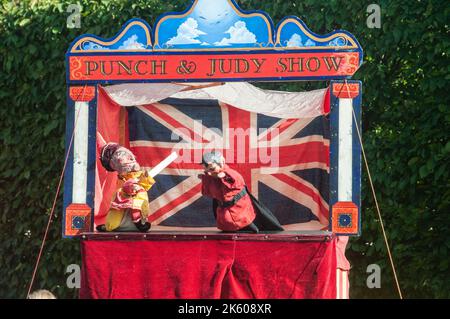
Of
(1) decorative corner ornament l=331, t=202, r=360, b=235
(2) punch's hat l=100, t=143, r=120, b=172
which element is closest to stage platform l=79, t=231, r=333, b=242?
(1) decorative corner ornament l=331, t=202, r=360, b=235

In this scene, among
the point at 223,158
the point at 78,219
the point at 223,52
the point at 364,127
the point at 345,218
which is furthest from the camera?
the point at 364,127

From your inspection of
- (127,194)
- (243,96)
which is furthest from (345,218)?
(127,194)

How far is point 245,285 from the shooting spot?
7090 millimetres

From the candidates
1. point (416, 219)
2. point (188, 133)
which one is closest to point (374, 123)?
point (416, 219)

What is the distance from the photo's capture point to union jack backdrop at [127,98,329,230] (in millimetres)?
8453

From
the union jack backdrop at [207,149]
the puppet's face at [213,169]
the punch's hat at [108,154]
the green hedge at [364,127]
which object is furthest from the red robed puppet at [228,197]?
the green hedge at [364,127]

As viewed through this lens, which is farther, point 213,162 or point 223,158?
point 223,158

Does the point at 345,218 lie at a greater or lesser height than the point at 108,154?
lesser

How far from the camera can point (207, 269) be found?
710 cm

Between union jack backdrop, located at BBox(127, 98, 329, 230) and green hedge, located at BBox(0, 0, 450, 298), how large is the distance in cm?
69

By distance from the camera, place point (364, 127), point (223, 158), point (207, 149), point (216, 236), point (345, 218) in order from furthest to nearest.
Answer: point (364, 127) < point (207, 149) < point (223, 158) < point (345, 218) < point (216, 236)

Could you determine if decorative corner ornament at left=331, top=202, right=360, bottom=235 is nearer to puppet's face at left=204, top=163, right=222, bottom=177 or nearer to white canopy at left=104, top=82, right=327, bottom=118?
puppet's face at left=204, top=163, right=222, bottom=177

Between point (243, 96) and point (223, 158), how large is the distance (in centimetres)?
83

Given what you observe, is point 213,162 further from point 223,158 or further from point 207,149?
point 207,149
